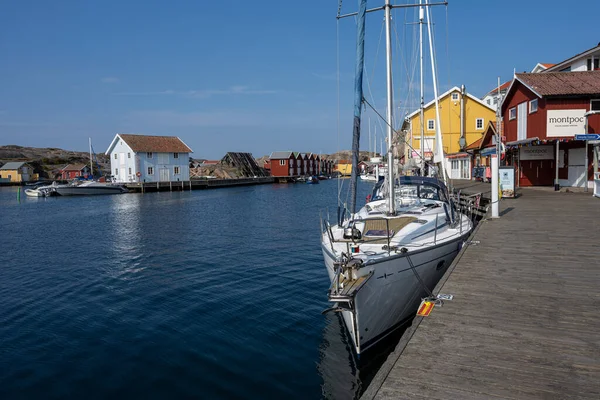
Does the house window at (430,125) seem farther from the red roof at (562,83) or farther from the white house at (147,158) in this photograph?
the white house at (147,158)

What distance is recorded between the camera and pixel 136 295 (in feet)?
45.6

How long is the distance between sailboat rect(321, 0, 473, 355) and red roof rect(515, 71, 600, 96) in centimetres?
1650

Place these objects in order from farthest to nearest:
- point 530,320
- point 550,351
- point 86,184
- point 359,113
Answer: point 86,184, point 359,113, point 530,320, point 550,351

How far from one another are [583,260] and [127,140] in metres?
72.1

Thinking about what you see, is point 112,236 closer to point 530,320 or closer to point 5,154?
point 530,320

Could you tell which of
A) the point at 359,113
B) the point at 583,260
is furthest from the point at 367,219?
the point at 583,260

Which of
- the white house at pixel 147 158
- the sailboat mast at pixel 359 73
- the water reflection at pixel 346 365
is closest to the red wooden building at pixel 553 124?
the sailboat mast at pixel 359 73

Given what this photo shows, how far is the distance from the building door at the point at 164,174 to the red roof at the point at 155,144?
3309 mm

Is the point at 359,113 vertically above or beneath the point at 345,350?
above

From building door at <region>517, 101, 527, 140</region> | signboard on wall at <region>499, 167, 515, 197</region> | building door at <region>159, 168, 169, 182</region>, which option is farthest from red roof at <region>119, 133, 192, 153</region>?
signboard on wall at <region>499, 167, 515, 197</region>

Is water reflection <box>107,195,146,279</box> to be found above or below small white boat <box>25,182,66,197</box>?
below

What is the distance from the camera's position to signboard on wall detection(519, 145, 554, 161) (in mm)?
27125

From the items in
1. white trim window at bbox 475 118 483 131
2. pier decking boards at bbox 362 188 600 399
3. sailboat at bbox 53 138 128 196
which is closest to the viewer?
pier decking boards at bbox 362 188 600 399

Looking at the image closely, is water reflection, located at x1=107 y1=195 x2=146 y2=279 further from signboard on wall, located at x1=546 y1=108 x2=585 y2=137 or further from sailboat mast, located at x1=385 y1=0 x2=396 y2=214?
signboard on wall, located at x1=546 y1=108 x2=585 y2=137
